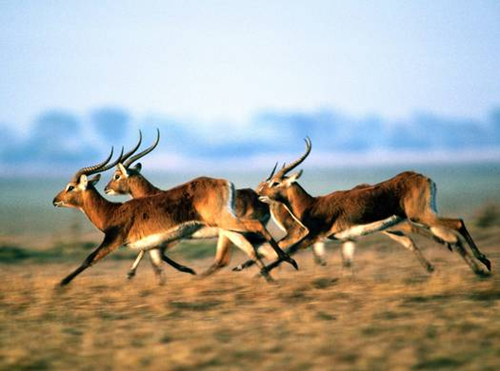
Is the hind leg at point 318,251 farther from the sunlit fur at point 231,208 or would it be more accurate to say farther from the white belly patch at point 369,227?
the white belly patch at point 369,227

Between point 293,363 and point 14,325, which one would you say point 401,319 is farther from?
point 14,325

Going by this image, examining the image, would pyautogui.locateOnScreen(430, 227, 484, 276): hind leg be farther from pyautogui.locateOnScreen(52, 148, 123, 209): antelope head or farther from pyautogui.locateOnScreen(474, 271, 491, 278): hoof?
pyautogui.locateOnScreen(52, 148, 123, 209): antelope head

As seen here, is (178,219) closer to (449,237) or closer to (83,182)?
(83,182)

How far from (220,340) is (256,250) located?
419cm

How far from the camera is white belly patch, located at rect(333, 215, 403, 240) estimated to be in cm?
1212

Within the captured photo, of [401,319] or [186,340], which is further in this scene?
[401,319]

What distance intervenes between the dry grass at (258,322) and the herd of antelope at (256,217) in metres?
0.51

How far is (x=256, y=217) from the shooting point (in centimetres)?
1328

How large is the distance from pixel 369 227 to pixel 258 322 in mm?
3554

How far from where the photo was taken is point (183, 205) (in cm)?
1170

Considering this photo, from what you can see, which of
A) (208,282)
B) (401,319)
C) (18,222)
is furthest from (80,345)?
(18,222)

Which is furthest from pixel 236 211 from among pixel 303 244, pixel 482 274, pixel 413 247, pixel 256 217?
pixel 482 274

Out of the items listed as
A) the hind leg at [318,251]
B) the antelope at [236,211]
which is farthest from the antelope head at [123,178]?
the hind leg at [318,251]

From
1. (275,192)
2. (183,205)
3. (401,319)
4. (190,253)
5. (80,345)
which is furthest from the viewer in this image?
(190,253)
